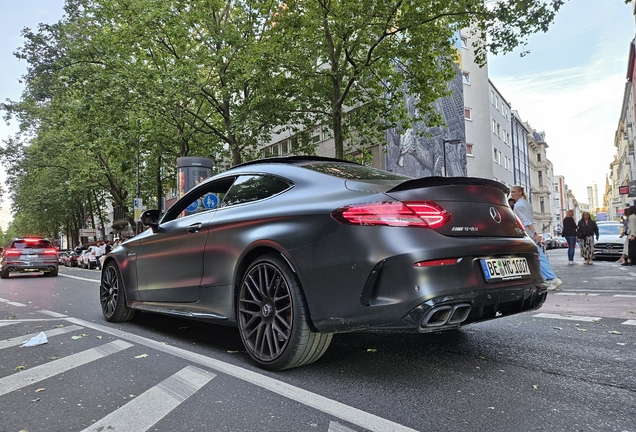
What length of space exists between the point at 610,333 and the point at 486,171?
38198mm

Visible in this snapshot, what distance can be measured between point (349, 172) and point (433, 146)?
31.7 meters

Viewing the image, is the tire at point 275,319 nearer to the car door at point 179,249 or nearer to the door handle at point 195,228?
the car door at point 179,249

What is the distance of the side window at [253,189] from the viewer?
3.85 metres

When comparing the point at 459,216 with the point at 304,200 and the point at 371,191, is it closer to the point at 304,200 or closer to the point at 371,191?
the point at 371,191

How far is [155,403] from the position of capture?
2918mm

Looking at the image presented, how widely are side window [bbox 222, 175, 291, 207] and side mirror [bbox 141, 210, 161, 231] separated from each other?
129 centimetres

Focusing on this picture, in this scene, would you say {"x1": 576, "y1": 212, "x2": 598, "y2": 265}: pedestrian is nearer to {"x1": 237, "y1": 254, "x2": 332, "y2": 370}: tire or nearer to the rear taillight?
the rear taillight

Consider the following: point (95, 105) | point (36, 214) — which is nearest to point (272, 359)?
point (95, 105)

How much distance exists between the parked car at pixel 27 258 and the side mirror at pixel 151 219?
16.5 meters

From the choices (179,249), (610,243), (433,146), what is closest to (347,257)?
(179,249)

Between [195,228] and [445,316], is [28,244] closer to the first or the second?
[195,228]

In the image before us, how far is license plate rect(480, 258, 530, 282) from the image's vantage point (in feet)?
10.2

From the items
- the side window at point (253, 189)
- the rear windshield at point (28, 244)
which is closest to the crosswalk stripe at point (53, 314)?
the side window at point (253, 189)

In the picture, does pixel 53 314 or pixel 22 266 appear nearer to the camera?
pixel 53 314
